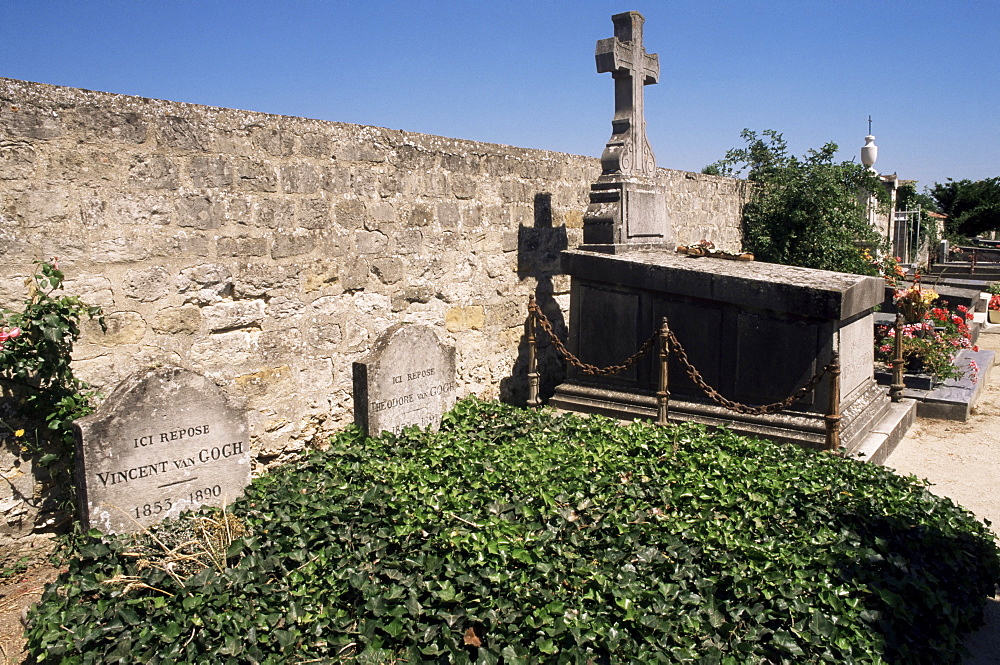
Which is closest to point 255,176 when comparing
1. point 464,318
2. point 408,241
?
point 408,241

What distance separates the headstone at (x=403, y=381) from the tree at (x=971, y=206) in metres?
42.6

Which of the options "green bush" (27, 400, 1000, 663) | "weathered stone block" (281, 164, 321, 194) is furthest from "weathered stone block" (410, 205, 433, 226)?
"green bush" (27, 400, 1000, 663)

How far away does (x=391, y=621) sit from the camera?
9.96ft

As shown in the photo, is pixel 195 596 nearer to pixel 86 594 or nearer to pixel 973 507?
pixel 86 594

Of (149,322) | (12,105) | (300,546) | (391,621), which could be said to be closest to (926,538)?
(391,621)

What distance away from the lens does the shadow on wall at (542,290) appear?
22.6ft

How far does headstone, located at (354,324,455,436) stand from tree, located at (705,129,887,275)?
6992 mm

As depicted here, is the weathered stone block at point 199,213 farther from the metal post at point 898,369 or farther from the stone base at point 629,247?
the metal post at point 898,369

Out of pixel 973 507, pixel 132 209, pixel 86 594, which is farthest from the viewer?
pixel 973 507

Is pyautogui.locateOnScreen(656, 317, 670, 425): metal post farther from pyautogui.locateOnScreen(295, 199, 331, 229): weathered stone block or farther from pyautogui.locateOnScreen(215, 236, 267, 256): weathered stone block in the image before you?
pyautogui.locateOnScreen(215, 236, 267, 256): weathered stone block

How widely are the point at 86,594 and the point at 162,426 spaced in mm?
871

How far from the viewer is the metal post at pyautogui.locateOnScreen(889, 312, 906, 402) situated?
6875 mm

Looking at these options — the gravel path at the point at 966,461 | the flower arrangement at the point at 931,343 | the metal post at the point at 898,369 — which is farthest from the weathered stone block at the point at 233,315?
the flower arrangement at the point at 931,343

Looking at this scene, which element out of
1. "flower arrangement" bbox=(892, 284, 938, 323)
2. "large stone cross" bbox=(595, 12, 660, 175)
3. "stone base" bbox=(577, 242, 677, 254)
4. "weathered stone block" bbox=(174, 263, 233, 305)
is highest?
"large stone cross" bbox=(595, 12, 660, 175)
